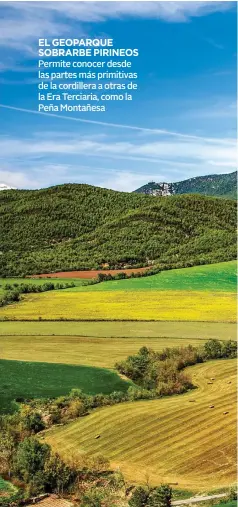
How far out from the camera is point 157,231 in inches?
7677

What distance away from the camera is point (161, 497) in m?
34.2

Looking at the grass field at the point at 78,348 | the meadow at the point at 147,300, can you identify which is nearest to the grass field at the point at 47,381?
the grass field at the point at 78,348

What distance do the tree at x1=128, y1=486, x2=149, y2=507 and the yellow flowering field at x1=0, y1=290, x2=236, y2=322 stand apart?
51365mm

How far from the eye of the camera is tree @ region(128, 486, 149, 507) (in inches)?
1350

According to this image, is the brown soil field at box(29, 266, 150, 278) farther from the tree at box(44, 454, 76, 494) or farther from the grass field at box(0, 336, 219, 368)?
the tree at box(44, 454, 76, 494)

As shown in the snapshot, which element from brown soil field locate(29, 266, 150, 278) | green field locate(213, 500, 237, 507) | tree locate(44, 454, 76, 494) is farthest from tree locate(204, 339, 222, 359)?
brown soil field locate(29, 266, 150, 278)

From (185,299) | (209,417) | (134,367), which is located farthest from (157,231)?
(209,417)

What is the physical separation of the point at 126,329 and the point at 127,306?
16222 millimetres

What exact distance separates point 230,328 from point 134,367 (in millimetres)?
23370

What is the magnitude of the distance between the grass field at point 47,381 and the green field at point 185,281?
51185 mm

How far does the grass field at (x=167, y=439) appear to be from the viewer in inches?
1560

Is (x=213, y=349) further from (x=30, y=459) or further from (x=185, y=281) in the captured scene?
(x=185, y=281)

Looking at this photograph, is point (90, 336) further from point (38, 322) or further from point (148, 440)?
point (148, 440)

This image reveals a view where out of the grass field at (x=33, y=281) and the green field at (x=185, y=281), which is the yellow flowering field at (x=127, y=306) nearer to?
the green field at (x=185, y=281)
